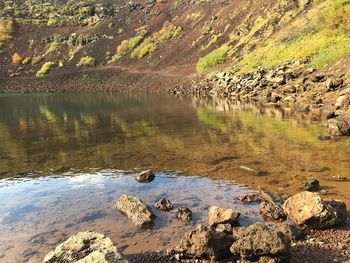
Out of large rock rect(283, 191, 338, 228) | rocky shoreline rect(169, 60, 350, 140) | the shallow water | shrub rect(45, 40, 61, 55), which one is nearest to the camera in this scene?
large rock rect(283, 191, 338, 228)

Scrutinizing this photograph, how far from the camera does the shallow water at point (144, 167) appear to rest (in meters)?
16.3

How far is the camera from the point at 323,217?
→ 47.4ft

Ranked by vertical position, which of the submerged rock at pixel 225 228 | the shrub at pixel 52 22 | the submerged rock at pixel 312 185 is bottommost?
the submerged rock at pixel 225 228

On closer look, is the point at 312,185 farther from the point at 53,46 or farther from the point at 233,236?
the point at 53,46

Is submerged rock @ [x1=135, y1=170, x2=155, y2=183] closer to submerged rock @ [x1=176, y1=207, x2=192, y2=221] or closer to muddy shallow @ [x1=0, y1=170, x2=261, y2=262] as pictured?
muddy shallow @ [x1=0, y1=170, x2=261, y2=262]

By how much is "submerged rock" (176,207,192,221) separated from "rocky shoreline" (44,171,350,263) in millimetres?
1046

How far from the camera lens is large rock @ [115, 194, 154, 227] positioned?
53.8ft

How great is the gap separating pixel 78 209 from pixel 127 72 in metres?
109

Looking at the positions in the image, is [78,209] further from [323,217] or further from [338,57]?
[338,57]

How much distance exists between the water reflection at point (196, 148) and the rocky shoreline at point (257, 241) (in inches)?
160

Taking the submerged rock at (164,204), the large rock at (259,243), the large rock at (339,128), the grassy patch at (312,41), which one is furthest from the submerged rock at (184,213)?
the grassy patch at (312,41)

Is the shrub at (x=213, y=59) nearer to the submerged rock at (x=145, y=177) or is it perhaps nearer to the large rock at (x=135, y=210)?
the submerged rock at (x=145, y=177)

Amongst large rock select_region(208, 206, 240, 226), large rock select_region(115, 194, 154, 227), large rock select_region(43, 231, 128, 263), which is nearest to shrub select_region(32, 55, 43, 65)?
large rock select_region(115, 194, 154, 227)

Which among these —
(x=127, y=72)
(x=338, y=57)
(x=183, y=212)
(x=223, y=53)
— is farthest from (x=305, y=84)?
(x=127, y=72)
